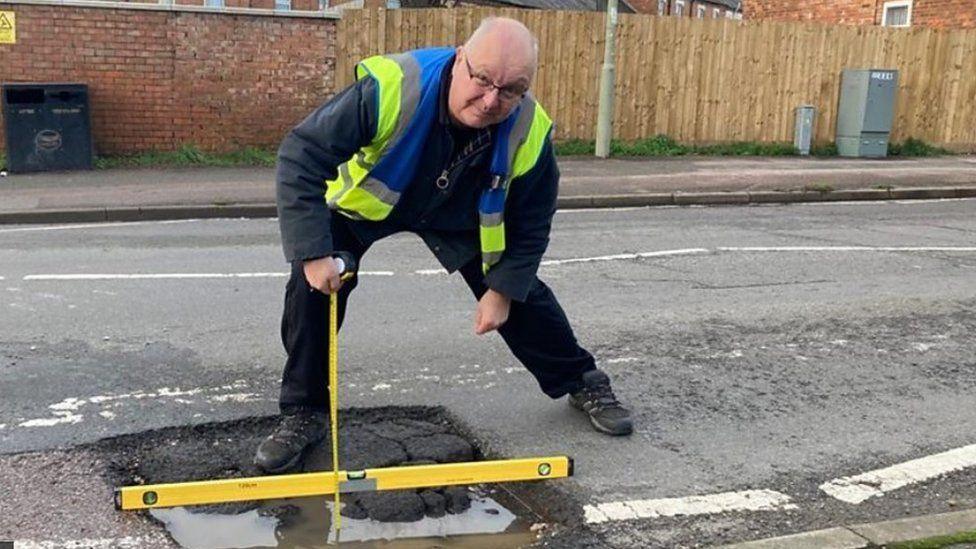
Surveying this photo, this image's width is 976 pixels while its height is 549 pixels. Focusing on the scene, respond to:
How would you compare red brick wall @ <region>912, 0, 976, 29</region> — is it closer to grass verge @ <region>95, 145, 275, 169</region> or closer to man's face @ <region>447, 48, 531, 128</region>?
grass verge @ <region>95, 145, 275, 169</region>

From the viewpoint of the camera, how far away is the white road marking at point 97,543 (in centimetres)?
305

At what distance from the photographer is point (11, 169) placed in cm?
1317

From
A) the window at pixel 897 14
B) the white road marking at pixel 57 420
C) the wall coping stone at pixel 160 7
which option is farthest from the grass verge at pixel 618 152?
the white road marking at pixel 57 420

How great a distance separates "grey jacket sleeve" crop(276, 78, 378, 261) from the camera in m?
3.21

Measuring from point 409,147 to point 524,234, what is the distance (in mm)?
617

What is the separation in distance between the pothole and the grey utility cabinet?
50.0ft

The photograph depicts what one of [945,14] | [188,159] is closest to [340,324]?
Answer: [188,159]

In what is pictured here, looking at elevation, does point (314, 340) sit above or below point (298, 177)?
below

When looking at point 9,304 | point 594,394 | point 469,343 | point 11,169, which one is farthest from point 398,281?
point 11,169

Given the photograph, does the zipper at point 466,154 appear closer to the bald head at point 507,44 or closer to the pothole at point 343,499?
the bald head at point 507,44

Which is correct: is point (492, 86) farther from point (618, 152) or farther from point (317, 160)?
point (618, 152)

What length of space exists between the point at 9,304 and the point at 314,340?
339cm

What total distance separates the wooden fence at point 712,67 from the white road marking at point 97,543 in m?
12.7

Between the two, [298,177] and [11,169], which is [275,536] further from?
[11,169]
